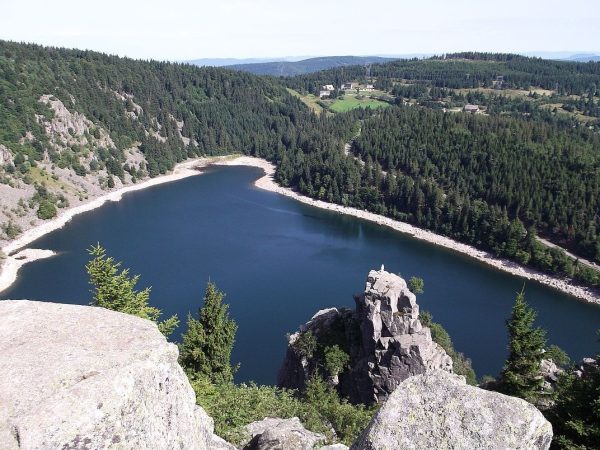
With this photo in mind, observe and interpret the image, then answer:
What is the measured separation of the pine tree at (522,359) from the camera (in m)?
30.0

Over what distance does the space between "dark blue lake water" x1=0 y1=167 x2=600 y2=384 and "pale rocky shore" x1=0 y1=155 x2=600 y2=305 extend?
8.29 ft

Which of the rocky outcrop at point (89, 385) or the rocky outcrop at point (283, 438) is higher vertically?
the rocky outcrop at point (89, 385)

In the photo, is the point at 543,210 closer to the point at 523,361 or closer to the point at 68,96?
the point at 523,361

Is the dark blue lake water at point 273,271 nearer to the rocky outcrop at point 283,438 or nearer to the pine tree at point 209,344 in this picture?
the pine tree at point 209,344

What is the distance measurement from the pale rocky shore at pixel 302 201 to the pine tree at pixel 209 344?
63.7m

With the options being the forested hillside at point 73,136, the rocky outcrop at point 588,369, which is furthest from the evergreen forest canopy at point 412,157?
the rocky outcrop at point 588,369

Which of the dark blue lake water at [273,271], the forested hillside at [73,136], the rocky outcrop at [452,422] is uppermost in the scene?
the rocky outcrop at [452,422]

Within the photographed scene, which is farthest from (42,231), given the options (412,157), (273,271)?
(412,157)

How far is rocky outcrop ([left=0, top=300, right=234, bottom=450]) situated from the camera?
894cm

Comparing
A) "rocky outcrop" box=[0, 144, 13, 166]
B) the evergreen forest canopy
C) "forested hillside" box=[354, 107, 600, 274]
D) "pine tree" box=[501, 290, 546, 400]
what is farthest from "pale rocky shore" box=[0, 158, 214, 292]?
"pine tree" box=[501, 290, 546, 400]

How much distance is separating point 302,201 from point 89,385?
5256 inches

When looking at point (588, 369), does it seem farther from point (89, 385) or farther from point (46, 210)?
point (46, 210)

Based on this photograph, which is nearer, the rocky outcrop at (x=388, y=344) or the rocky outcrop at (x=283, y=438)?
the rocky outcrop at (x=283, y=438)

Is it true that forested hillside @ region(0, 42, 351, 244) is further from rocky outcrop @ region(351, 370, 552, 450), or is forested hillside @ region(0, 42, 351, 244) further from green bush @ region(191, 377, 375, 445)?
rocky outcrop @ region(351, 370, 552, 450)
